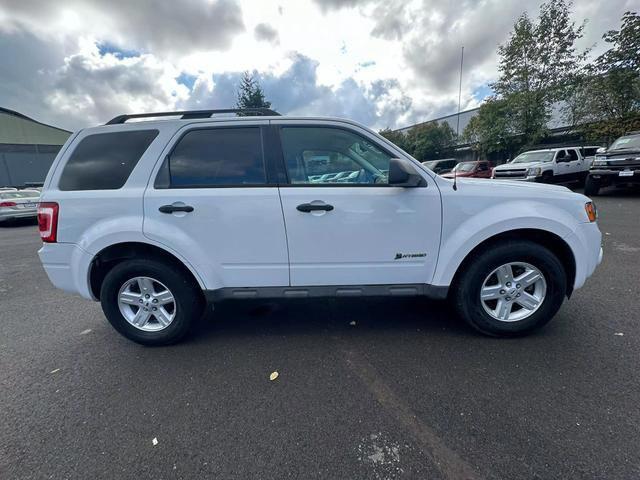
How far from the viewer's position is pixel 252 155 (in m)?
2.64

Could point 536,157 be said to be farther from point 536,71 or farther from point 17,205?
point 17,205

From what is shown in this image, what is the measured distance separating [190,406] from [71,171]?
90.7 inches

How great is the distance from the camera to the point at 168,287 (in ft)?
8.79

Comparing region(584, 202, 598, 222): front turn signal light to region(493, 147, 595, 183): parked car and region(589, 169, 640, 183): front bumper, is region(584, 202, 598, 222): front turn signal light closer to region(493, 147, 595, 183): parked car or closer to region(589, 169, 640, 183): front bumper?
region(589, 169, 640, 183): front bumper

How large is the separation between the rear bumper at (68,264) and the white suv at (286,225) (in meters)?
0.01

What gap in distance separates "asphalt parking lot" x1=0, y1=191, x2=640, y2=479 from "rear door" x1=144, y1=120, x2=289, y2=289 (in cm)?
78

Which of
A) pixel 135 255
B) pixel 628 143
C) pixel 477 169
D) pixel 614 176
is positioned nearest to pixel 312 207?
pixel 135 255

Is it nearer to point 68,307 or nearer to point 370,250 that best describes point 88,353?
point 68,307

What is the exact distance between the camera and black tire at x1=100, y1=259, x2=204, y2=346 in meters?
2.66


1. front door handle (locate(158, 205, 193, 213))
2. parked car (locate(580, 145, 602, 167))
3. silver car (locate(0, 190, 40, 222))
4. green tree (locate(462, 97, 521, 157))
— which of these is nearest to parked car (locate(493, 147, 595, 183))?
parked car (locate(580, 145, 602, 167))

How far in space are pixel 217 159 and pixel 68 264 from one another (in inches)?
64.6

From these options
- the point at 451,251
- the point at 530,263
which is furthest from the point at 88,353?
the point at 530,263

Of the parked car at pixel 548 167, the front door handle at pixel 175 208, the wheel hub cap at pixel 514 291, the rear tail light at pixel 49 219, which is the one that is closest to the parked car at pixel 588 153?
the parked car at pixel 548 167

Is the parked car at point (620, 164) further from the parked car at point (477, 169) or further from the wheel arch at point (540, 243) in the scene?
the wheel arch at point (540, 243)
